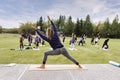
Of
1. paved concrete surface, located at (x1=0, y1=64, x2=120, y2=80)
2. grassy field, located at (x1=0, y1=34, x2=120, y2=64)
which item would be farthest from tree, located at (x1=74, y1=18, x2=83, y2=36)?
paved concrete surface, located at (x1=0, y1=64, x2=120, y2=80)

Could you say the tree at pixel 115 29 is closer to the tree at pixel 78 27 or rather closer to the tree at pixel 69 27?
the tree at pixel 78 27

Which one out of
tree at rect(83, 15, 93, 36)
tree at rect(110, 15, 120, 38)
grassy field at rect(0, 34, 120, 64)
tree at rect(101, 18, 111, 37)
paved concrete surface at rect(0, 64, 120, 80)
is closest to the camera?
paved concrete surface at rect(0, 64, 120, 80)

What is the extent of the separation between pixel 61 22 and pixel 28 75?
9850 centimetres

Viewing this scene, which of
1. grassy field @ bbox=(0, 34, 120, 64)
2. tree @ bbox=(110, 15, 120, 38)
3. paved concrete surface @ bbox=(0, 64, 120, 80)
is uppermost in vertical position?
tree @ bbox=(110, 15, 120, 38)

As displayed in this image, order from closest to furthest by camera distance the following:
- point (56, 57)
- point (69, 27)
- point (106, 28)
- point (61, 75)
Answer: point (61, 75)
point (56, 57)
point (106, 28)
point (69, 27)

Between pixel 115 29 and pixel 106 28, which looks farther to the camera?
pixel 106 28

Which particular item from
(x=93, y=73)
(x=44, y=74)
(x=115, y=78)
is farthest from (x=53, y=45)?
(x=115, y=78)

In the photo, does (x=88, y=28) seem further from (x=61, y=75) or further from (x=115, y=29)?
(x=61, y=75)

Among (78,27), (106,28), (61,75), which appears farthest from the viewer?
(78,27)

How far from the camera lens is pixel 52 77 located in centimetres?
816

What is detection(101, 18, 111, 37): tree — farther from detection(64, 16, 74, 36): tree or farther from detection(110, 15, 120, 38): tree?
detection(64, 16, 74, 36): tree

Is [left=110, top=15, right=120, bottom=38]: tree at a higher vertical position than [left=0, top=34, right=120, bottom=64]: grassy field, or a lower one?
higher

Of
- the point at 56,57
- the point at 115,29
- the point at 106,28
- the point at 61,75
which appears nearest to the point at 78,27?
the point at 106,28

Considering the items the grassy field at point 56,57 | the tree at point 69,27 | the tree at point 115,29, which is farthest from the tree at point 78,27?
the grassy field at point 56,57
